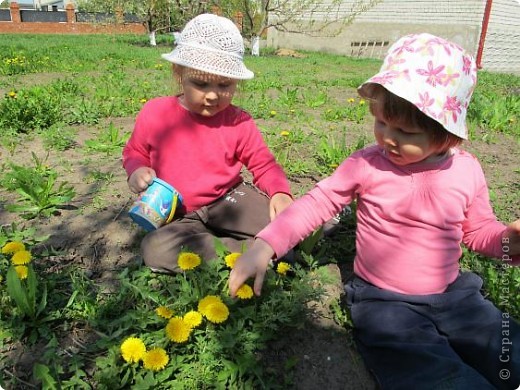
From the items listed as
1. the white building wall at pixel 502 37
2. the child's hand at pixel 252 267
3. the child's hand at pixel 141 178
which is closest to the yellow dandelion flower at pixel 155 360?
the child's hand at pixel 252 267

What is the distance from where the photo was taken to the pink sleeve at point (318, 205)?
1634mm

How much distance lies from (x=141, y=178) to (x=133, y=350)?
820mm

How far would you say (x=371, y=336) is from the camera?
1.61 metres

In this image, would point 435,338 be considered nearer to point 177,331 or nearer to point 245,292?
point 245,292

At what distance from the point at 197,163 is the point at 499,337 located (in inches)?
57.3

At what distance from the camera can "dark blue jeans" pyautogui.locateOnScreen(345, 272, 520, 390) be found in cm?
143

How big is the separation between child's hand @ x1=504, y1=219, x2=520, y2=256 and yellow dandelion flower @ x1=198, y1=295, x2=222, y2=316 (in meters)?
1.10

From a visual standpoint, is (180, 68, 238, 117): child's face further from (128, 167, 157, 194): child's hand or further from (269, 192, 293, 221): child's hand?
(269, 192, 293, 221): child's hand

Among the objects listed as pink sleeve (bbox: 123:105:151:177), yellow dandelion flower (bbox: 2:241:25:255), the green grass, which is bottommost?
the green grass

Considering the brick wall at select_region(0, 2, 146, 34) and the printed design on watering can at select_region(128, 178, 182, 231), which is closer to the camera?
the printed design on watering can at select_region(128, 178, 182, 231)

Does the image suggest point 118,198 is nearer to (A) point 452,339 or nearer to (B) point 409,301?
(B) point 409,301

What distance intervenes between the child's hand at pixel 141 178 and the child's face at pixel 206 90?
1.26 ft

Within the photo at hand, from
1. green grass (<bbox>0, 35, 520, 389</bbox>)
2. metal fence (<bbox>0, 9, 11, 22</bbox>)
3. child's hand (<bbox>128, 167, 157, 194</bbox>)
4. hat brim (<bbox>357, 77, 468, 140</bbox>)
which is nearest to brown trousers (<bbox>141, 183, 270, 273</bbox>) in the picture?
green grass (<bbox>0, 35, 520, 389</bbox>)

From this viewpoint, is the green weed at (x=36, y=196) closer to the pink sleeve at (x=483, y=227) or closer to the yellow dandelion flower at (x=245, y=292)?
the yellow dandelion flower at (x=245, y=292)
